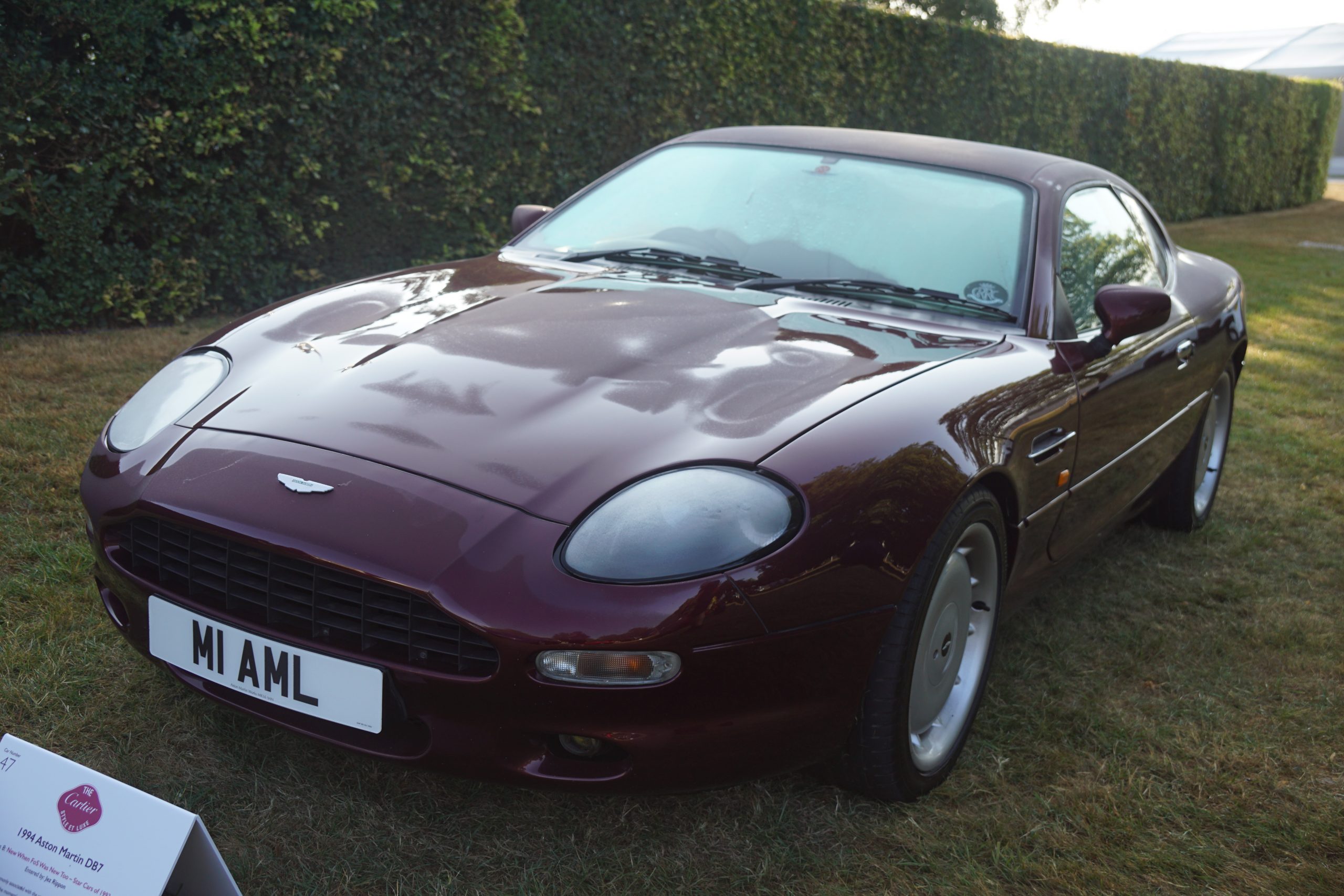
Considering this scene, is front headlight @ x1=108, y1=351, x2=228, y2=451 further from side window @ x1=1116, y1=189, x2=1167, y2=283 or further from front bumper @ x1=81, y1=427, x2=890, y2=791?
side window @ x1=1116, y1=189, x2=1167, y2=283

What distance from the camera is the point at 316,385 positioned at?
2.17 metres

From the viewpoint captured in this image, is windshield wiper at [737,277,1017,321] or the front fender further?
windshield wiper at [737,277,1017,321]

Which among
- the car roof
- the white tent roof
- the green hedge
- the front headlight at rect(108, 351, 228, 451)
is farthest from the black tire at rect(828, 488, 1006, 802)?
the white tent roof

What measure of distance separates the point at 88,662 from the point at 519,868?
1.21 m

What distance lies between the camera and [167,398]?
2.29m

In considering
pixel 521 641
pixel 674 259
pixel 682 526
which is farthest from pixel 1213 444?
pixel 521 641

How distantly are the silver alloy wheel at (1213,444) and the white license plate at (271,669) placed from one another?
3.15 metres

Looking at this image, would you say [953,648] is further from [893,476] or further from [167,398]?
[167,398]

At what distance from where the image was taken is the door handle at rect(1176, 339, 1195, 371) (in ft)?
10.9

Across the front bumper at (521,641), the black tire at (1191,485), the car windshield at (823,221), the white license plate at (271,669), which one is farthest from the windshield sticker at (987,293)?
the white license plate at (271,669)

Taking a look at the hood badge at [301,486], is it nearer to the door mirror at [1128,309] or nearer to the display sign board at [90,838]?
the display sign board at [90,838]

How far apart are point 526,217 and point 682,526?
2.03 metres

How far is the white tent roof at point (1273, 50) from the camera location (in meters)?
44.6

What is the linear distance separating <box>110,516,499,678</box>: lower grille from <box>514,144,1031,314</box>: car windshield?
→ 1464mm
